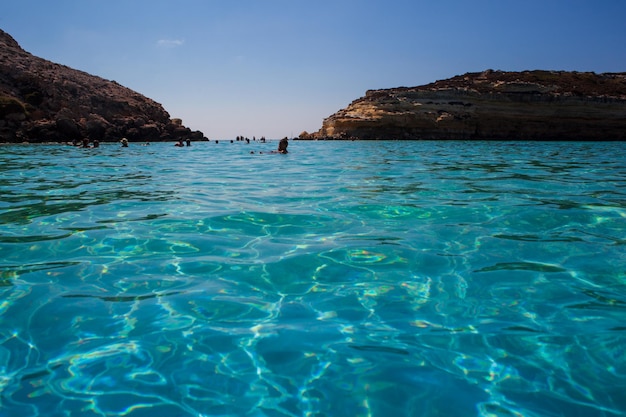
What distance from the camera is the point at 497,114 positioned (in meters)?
50.7

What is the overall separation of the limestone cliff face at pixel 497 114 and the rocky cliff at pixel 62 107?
30.9m

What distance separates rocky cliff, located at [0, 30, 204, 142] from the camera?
40688 mm

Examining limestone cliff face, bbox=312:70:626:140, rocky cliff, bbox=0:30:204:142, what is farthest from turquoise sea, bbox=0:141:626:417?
limestone cliff face, bbox=312:70:626:140

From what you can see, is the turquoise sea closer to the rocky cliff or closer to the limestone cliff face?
the rocky cliff

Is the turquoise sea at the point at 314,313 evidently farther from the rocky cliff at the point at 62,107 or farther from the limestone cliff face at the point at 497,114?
the limestone cliff face at the point at 497,114

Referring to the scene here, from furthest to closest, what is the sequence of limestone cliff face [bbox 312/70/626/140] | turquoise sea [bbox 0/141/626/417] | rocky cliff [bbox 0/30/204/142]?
limestone cliff face [bbox 312/70/626/140], rocky cliff [bbox 0/30/204/142], turquoise sea [bbox 0/141/626/417]

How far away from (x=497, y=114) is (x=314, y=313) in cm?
5558

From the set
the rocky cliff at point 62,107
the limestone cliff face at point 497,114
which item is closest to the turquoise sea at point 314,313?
the rocky cliff at point 62,107

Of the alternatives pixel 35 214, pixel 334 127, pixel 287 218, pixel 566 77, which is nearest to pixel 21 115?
pixel 334 127

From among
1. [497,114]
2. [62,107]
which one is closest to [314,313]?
[497,114]

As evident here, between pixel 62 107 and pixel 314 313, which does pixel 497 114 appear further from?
pixel 62 107

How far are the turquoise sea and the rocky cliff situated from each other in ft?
147

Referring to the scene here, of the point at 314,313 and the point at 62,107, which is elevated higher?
the point at 62,107

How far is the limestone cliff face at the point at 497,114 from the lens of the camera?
158ft
